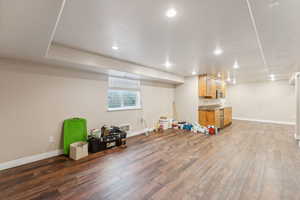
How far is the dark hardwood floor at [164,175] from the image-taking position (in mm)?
1825

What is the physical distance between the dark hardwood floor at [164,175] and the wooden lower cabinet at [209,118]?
1.96 metres

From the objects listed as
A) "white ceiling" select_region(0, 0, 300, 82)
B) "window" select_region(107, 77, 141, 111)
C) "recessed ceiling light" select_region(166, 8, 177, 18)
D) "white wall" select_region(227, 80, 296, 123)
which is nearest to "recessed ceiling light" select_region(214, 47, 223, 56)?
"white ceiling" select_region(0, 0, 300, 82)

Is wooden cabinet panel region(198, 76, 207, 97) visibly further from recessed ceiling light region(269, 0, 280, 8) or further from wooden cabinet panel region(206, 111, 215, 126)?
recessed ceiling light region(269, 0, 280, 8)

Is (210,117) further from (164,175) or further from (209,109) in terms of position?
(164,175)

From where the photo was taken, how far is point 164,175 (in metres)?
2.27

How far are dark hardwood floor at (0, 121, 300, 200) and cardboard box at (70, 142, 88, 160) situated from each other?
0.16m

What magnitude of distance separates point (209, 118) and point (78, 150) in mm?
4811

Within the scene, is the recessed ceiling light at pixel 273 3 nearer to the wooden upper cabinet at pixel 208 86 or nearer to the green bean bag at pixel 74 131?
the green bean bag at pixel 74 131

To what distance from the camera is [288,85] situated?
6.82 m

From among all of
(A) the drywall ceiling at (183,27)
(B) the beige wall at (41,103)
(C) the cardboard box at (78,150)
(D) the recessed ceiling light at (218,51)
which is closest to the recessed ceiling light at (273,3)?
(A) the drywall ceiling at (183,27)

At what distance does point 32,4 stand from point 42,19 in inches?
10.3

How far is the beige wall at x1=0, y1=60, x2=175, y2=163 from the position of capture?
2543 mm

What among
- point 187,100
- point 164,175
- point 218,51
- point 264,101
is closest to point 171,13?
point 218,51

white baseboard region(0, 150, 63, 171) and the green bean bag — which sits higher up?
the green bean bag
